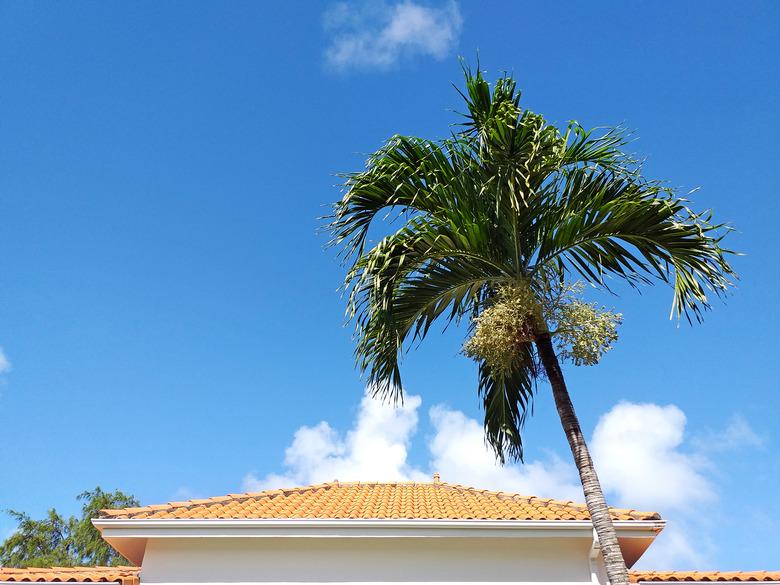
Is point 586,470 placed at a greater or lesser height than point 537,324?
lesser

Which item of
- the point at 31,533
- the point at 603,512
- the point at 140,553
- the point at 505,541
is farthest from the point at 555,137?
the point at 31,533

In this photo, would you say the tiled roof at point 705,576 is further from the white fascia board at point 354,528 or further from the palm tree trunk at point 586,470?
the palm tree trunk at point 586,470

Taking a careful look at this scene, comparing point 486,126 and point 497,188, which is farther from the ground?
point 486,126

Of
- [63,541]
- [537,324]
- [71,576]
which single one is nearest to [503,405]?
[537,324]

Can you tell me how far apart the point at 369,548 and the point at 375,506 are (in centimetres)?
126

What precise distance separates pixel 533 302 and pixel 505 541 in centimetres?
346

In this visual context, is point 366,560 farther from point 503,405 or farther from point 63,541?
point 63,541

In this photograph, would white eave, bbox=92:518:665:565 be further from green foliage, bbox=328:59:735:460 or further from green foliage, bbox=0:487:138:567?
green foliage, bbox=0:487:138:567

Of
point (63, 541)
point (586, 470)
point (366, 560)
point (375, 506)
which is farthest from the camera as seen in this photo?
point (63, 541)

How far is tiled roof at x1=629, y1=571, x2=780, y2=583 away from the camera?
328 inches

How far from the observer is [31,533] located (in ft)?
Result: 91.4

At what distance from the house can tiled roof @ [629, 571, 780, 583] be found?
0.6 inches

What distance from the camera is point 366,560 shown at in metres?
8.14

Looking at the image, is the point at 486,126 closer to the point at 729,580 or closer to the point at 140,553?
the point at 729,580
